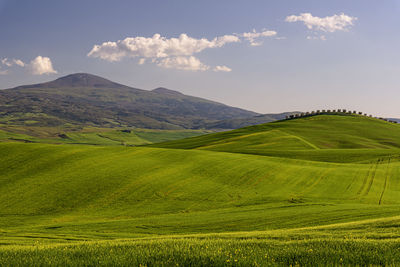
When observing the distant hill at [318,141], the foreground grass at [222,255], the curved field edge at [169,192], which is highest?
the distant hill at [318,141]

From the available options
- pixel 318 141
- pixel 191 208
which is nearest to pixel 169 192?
pixel 191 208

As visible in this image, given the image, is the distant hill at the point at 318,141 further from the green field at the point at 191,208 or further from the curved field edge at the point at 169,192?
the curved field edge at the point at 169,192

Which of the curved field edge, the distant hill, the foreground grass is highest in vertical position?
the distant hill

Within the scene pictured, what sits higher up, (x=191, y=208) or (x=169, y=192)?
(x=169, y=192)

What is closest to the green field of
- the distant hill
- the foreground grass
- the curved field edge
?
the foreground grass

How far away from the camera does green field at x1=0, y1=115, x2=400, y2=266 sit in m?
13.1

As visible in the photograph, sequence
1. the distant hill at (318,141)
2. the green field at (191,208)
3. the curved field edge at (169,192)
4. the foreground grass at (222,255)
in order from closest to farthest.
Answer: the foreground grass at (222,255)
the green field at (191,208)
the curved field edge at (169,192)
the distant hill at (318,141)

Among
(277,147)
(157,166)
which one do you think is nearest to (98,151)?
(157,166)

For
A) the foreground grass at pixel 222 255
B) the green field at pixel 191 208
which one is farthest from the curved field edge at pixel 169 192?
the foreground grass at pixel 222 255

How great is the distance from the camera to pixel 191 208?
143 feet

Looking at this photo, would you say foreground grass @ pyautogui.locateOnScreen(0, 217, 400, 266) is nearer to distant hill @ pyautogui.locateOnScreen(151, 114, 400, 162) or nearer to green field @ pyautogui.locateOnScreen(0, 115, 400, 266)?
green field @ pyautogui.locateOnScreen(0, 115, 400, 266)

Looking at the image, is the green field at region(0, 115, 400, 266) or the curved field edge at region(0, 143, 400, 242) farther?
the curved field edge at region(0, 143, 400, 242)

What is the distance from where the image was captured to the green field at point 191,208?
43.0ft

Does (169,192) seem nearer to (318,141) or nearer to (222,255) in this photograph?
(222,255)
